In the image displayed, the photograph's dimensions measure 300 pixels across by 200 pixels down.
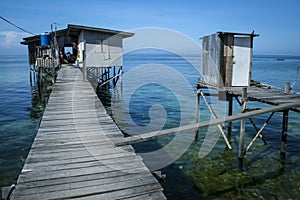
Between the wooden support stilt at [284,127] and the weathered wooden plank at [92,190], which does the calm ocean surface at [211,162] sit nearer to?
the wooden support stilt at [284,127]

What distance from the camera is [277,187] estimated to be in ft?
26.1

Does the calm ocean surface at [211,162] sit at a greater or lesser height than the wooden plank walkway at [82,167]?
lesser

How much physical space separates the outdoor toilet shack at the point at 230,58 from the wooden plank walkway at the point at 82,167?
6.24 metres

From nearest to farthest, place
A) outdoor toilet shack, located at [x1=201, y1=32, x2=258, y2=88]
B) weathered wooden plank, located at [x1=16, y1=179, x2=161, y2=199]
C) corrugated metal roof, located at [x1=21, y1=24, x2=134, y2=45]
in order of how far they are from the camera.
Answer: weathered wooden plank, located at [x1=16, y1=179, x2=161, y2=199], outdoor toilet shack, located at [x1=201, y1=32, x2=258, y2=88], corrugated metal roof, located at [x1=21, y1=24, x2=134, y2=45]

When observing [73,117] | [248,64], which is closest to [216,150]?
[248,64]

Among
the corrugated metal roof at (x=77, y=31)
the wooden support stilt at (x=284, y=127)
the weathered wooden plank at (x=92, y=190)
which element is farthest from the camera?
the corrugated metal roof at (x=77, y=31)

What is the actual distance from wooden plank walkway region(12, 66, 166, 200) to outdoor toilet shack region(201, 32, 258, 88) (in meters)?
6.24

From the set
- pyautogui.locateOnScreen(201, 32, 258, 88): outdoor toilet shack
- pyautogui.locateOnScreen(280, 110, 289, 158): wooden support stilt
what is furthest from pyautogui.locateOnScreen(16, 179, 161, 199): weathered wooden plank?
pyautogui.locateOnScreen(201, 32, 258, 88): outdoor toilet shack

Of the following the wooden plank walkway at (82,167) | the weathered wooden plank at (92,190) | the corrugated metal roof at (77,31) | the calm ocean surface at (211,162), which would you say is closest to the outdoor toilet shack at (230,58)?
the calm ocean surface at (211,162)

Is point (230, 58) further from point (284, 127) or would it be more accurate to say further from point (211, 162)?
point (211, 162)

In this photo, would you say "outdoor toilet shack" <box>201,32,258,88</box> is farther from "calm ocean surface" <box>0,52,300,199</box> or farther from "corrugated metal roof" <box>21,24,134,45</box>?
"corrugated metal roof" <box>21,24,134,45</box>

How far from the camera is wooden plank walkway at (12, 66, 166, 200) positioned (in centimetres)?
383

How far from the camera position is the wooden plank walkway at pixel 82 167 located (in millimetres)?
3828

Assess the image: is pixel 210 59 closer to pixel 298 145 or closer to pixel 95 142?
pixel 298 145
